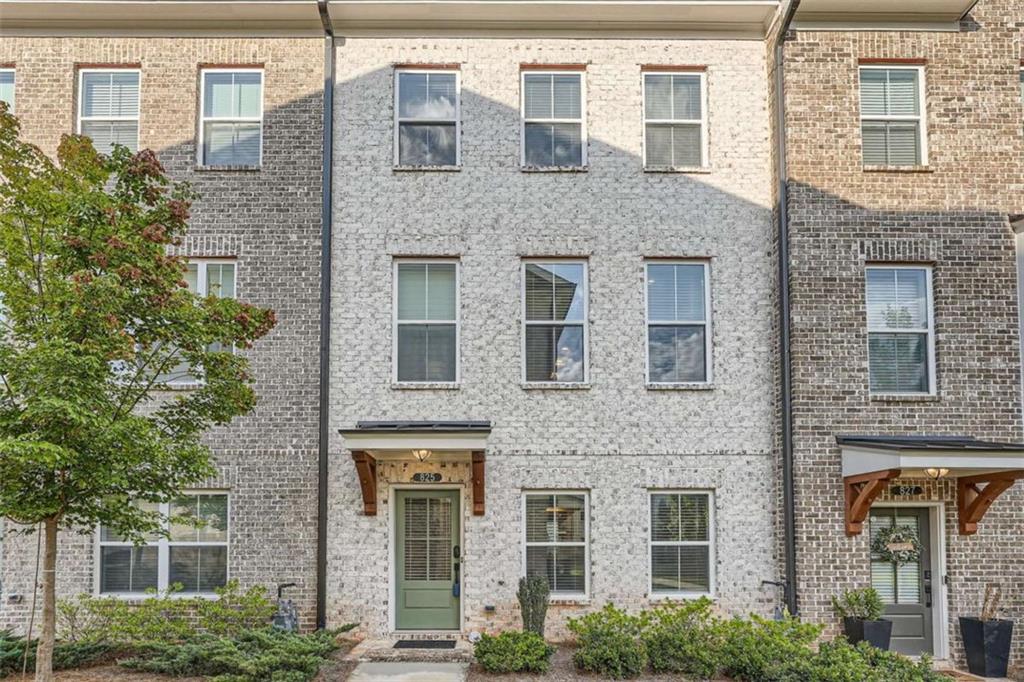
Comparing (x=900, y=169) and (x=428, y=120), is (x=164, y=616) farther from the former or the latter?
(x=900, y=169)

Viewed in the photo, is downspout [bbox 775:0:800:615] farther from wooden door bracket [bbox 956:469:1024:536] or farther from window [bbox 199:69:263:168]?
window [bbox 199:69:263:168]

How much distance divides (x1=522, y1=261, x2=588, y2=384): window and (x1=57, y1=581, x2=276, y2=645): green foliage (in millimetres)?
4874

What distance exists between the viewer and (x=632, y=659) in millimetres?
9844

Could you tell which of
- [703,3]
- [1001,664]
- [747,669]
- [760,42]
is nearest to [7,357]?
[747,669]

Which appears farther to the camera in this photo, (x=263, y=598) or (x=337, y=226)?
(x=337, y=226)

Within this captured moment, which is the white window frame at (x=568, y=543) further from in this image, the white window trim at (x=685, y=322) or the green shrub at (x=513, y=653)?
the white window trim at (x=685, y=322)

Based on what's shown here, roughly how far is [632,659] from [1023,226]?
821 centimetres

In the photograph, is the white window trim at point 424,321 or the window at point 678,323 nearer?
the white window trim at point 424,321

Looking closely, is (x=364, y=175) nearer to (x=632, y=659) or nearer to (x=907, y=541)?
(x=632, y=659)

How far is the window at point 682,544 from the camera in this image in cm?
1201

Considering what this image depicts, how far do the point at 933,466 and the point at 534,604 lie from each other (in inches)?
208

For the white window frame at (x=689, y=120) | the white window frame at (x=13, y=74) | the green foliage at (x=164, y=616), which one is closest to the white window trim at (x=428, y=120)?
the white window frame at (x=689, y=120)

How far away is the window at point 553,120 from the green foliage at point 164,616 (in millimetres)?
7307

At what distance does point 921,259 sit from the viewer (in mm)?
12148
